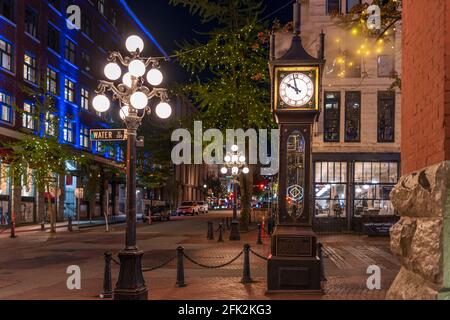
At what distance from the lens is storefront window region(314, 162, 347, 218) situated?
28.7 metres

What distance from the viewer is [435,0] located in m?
3.92

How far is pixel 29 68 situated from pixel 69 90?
26.0ft

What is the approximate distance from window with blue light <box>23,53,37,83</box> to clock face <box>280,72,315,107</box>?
33486 mm

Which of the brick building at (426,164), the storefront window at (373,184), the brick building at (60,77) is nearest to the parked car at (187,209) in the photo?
the brick building at (60,77)

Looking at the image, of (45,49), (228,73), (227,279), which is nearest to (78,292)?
(227,279)

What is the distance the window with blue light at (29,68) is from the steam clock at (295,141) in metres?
33.4

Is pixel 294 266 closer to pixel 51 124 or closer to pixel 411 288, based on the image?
pixel 411 288

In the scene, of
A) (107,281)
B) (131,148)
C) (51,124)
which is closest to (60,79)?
(51,124)

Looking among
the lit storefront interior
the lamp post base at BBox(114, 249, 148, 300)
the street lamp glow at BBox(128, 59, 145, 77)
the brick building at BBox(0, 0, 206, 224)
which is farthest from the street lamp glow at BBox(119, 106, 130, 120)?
the brick building at BBox(0, 0, 206, 224)

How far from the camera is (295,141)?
427 inches

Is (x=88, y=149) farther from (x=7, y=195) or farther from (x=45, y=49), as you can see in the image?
(x=7, y=195)

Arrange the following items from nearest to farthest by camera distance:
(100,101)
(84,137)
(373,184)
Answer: (100,101), (373,184), (84,137)

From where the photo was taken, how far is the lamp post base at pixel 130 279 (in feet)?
32.0
